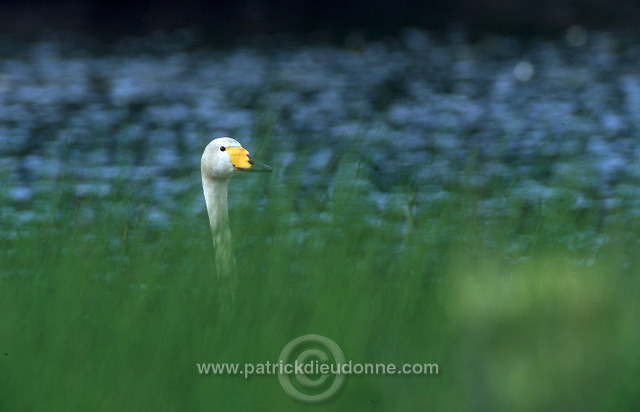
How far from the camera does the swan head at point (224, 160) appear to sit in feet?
19.5

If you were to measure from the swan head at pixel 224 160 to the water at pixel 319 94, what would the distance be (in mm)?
3835

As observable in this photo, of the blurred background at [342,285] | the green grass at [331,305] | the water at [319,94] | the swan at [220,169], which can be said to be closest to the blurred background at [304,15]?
the water at [319,94]

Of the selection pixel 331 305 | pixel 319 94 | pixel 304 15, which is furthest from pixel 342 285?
pixel 304 15

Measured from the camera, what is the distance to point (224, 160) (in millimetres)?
5945

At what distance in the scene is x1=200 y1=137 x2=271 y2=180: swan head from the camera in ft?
19.5

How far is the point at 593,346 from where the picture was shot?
3.75 metres

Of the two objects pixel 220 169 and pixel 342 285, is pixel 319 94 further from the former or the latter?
pixel 342 285

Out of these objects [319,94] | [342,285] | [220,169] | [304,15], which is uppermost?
[342,285]

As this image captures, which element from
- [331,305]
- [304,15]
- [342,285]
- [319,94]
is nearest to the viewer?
[331,305]

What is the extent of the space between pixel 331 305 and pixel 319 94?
48.2 ft

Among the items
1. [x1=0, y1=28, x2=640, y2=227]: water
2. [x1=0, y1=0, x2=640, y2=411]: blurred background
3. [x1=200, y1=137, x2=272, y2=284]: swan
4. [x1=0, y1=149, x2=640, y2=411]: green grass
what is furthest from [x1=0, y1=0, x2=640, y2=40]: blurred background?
[x1=0, y1=149, x2=640, y2=411]: green grass

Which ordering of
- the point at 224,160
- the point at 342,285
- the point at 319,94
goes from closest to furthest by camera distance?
the point at 342,285, the point at 224,160, the point at 319,94

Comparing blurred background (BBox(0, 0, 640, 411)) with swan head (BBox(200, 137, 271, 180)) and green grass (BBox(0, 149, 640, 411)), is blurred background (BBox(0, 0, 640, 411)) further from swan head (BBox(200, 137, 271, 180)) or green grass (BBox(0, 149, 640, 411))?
swan head (BBox(200, 137, 271, 180))

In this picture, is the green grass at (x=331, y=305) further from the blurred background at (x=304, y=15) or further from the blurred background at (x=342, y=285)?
the blurred background at (x=304, y=15)
